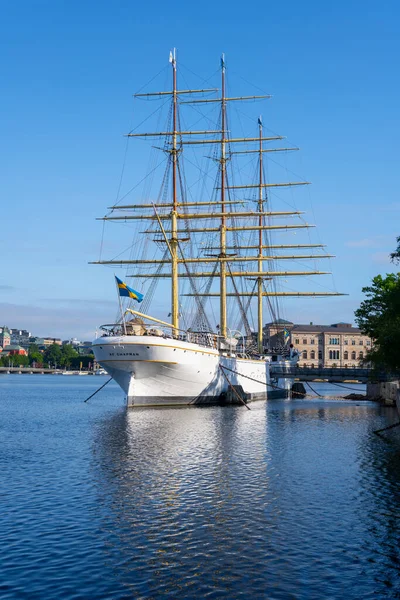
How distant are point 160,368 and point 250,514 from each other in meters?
35.7

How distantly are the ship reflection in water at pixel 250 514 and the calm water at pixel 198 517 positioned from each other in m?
0.05

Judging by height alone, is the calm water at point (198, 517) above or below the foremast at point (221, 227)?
below

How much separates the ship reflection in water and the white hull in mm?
15533

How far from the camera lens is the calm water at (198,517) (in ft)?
47.9

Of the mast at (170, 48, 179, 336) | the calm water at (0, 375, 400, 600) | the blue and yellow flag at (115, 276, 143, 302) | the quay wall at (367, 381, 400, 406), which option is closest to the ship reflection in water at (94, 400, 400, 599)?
the calm water at (0, 375, 400, 600)

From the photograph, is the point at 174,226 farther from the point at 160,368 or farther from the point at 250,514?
the point at 250,514

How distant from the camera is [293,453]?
33.0 m

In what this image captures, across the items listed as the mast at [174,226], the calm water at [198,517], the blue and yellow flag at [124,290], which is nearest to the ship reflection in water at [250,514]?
the calm water at [198,517]

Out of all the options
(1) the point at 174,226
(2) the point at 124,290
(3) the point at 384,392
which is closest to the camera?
(2) the point at 124,290

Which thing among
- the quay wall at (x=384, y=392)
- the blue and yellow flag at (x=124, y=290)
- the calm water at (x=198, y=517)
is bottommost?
the calm water at (x=198, y=517)

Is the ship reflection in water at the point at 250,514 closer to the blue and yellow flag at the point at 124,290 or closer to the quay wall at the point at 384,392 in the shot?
the blue and yellow flag at the point at 124,290

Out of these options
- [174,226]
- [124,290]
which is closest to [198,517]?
[124,290]

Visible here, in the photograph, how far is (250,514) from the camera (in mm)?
20406

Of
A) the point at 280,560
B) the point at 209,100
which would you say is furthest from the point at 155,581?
the point at 209,100
